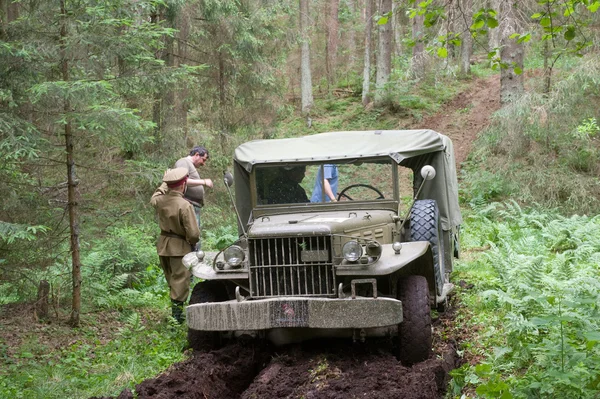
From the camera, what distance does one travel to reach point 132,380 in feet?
20.2

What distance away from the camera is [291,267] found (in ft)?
20.4

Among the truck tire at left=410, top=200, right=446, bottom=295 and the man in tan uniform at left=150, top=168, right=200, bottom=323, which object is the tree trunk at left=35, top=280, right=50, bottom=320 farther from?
the truck tire at left=410, top=200, right=446, bottom=295

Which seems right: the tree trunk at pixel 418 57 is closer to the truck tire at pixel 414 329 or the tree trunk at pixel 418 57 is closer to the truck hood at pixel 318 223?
the truck hood at pixel 318 223

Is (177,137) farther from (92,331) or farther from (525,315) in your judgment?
(525,315)

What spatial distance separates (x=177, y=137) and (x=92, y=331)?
19.7ft

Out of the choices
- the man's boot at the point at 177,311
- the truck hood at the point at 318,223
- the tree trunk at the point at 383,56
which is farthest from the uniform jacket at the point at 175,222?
the tree trunk at the point at 383,56

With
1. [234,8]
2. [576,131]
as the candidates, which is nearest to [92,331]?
[234,8]

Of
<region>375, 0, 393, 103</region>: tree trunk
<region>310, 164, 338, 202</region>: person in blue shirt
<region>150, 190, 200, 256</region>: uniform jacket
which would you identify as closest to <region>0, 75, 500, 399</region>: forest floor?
<region>150, 190, 200, 256</region>: uniform jacket

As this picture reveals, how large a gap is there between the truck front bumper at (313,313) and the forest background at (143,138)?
0.86m

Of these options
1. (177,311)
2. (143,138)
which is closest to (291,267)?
(177,311)

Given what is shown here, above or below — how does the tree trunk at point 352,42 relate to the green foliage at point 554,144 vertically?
above

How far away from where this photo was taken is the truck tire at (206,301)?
6.68m

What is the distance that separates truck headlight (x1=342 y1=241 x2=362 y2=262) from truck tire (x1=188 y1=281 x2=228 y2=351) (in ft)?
5.17

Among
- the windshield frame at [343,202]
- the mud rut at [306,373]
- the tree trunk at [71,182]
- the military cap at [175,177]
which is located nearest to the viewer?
the mud rut at [306,373]
